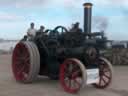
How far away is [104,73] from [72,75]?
3.69 feet

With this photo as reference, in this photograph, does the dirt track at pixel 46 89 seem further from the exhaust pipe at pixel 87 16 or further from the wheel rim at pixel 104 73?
the exhaust pipe at pixel 87 16

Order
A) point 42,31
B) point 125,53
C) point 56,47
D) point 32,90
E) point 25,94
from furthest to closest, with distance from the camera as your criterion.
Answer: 1. point 125,53
2. point 42,31
3. point 56,47
4. point 32,90
5. point 25,94

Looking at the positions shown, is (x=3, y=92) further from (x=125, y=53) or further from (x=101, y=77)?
(x=125, y=53)

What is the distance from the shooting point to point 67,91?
668 cm

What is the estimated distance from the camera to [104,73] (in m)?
7.50

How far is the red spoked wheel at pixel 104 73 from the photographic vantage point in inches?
289

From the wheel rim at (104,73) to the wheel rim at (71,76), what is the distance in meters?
0.80

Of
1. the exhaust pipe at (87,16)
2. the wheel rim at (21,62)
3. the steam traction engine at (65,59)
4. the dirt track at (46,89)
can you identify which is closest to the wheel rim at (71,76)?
the steam traction engine at (65,59)

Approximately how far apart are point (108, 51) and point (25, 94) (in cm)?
875

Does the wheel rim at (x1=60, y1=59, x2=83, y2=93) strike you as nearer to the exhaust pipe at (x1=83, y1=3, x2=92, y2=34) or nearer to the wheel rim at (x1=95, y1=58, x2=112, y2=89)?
the wheel rim at (x1=95, y1=58, x2=112, y2=89)

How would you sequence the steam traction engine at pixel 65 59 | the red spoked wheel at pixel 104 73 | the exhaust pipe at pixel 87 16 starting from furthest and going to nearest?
the exhaust pipe at pixel 87 16 → the red spoked wheel at pixel 104 73 → the steam traction engine at pixel 65 59

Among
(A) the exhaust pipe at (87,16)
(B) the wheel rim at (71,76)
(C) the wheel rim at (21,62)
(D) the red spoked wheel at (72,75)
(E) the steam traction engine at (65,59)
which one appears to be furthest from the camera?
(A) the exhaust pipe at (87,16)

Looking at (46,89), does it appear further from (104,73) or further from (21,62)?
(104,73)

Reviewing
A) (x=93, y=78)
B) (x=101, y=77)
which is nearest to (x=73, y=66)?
(x=93, y=78)
